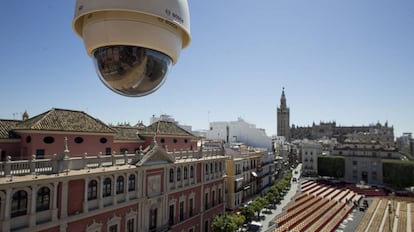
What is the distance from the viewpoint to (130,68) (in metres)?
2.61

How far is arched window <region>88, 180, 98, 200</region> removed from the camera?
15.2 meters

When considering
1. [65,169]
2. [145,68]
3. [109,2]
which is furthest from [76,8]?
[65,169]

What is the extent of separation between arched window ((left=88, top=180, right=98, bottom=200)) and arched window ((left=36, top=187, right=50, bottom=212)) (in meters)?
2.22

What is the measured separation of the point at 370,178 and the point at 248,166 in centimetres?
3717

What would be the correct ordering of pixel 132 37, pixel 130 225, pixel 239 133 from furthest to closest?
pixel 239 133
pixel 130 225
pixel 132 37

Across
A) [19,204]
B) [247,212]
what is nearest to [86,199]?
[19,204]

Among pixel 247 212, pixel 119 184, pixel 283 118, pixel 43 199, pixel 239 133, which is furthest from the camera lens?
pixel 283 118

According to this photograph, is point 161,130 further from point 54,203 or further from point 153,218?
point 54,203

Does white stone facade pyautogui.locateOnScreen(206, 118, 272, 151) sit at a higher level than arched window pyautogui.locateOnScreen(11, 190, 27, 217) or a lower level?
higher

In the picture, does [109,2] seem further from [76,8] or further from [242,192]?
[242,192]

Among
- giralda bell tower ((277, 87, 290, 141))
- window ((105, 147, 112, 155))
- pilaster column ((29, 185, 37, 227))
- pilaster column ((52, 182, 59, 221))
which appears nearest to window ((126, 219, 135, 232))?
window ((105, 147, 112, 155))

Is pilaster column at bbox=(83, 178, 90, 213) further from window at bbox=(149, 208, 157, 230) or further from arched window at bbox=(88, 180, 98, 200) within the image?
window at bbox=(149, 208, 157, 230)

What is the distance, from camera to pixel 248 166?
38594mm

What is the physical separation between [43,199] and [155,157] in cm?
782
